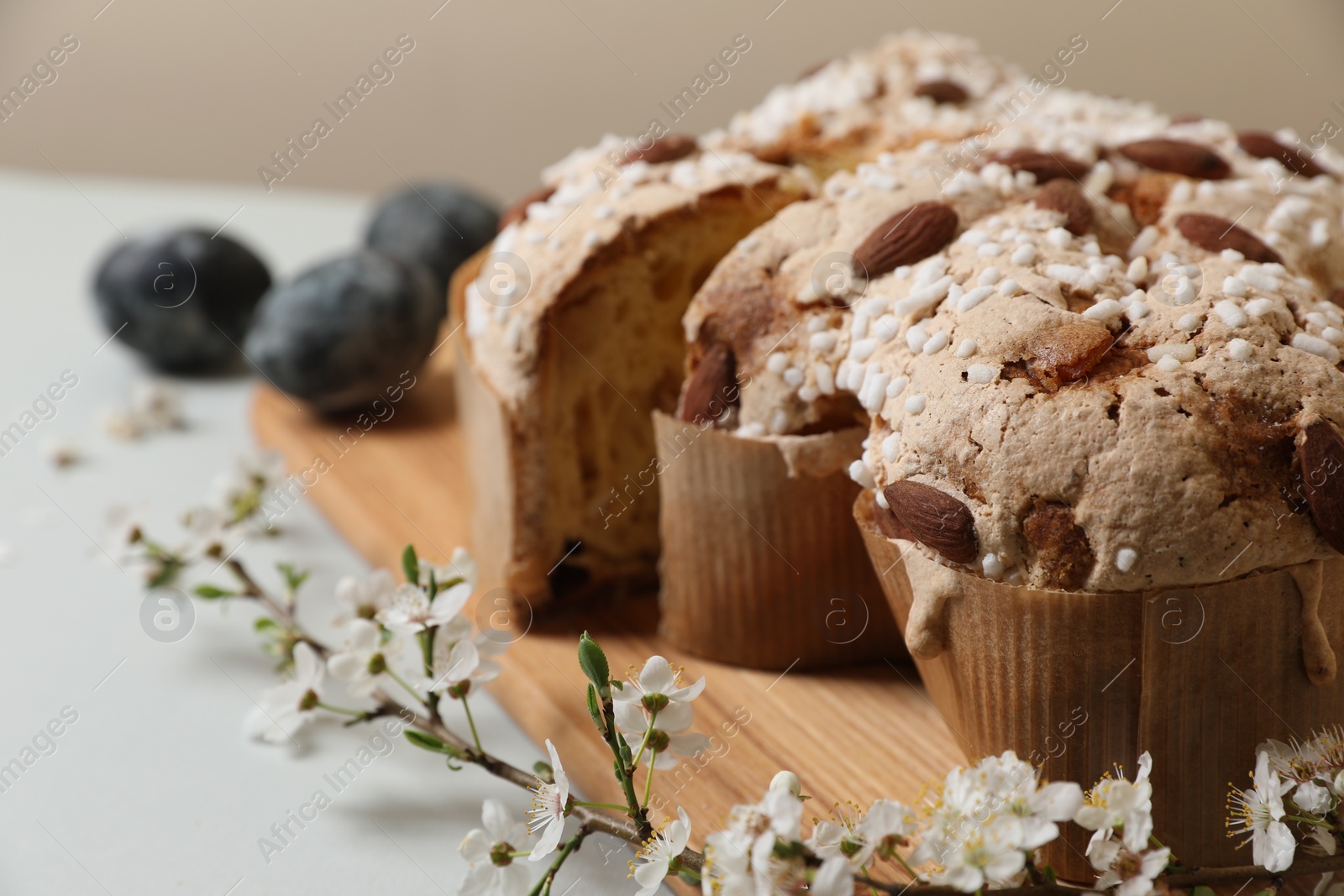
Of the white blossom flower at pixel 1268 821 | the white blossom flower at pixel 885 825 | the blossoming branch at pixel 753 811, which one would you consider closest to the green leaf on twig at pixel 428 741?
the blossoming branch at pixel 753 811

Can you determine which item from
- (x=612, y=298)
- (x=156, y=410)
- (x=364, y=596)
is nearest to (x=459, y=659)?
(x=364, y=596)

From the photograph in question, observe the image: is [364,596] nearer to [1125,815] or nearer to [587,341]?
[587,341]

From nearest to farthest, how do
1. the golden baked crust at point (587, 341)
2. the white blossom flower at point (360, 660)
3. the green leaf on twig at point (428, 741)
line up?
the green leaf on twig at point (428, 741) < the white blossom flower at point (360, 660) < the golden baked crust at point (587, 341)

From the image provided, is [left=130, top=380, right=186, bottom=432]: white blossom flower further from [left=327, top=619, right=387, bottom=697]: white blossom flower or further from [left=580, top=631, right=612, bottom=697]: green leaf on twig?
[left=580, top=631, right=612, bottom=697]: green leaf on twig

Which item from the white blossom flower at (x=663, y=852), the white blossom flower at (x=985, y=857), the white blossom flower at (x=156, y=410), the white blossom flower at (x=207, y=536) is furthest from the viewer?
the white blossom flower at (x=156, y=410)

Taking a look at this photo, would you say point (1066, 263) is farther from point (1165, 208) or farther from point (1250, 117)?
point (1250, 117)

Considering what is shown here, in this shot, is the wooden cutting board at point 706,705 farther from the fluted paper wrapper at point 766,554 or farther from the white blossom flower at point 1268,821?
the white blossom flower at point 1268,821
